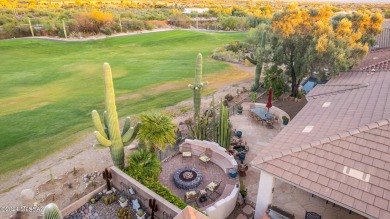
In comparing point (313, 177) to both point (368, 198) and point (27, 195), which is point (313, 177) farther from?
point (27, 195)

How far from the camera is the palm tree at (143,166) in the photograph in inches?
533

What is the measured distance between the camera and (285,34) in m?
24.6

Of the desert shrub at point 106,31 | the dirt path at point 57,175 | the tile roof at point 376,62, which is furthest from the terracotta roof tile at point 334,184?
the desert shrub at point 106,31

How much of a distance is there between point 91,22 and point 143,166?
64147mm

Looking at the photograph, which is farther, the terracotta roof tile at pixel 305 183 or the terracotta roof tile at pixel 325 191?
the terracotta roof tile at pixel 305 183

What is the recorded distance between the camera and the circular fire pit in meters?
14.9

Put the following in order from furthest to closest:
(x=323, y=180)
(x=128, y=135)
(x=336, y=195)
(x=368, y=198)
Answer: (x=128, y=135)
(x=323, y=180)
(x=336, y=195)
(x=368, y=198)

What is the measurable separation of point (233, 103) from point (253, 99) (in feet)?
6.77

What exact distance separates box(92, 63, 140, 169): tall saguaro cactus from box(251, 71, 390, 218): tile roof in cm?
774

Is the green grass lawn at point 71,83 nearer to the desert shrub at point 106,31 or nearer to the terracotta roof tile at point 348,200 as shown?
the desert shrub at point 106,31

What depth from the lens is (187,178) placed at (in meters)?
15.2

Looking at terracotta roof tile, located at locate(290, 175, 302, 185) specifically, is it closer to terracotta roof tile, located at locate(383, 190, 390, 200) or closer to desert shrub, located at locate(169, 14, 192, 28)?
terracotta roof tile, located at locate(383, 190, 390, 200)

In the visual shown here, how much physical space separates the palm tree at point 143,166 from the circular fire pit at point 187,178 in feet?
5.95

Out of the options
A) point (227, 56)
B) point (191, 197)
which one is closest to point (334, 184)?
point (191, 197)
